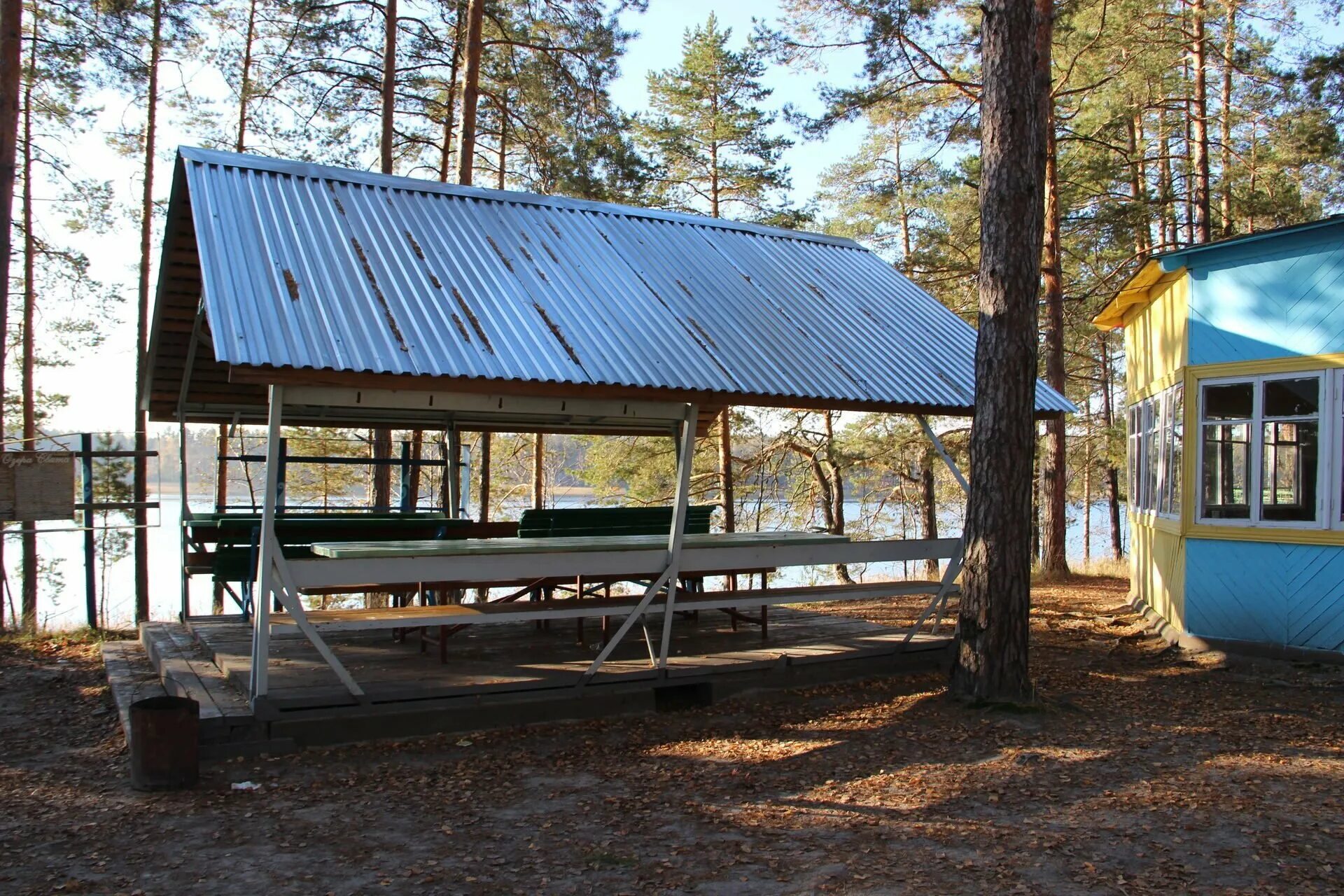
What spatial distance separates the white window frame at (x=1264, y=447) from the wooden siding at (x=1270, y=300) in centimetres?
19

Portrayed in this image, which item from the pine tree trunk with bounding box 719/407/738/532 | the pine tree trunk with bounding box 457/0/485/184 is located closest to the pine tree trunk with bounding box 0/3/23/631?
the pine tree trunk with bounding box 457/0/485/184

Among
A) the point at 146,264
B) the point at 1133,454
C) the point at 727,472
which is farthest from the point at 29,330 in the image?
the point at 1133,454

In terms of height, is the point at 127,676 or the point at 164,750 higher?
the point at 164,750

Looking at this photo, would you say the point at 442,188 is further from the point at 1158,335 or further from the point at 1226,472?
the point at 1226,472

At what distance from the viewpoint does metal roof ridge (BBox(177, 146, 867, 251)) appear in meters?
7.14

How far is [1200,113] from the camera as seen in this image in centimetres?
1773

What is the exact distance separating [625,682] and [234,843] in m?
2.70

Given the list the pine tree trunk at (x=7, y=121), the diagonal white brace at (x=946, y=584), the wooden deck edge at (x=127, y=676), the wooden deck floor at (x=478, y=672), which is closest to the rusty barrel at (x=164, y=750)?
the wooden deck floor at (x=478, y=672)

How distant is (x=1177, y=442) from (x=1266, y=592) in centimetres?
164

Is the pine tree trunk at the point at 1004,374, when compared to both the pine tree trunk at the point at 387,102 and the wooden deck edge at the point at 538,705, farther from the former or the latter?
the pine tree trunk at the point at 387,102

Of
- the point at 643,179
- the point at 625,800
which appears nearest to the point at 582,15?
the point at 643,179

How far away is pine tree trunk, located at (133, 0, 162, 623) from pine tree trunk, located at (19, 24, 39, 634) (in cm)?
153

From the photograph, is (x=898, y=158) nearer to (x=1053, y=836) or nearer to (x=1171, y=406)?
(x=1171, y=406)

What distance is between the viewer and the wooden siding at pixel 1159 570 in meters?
9.30
